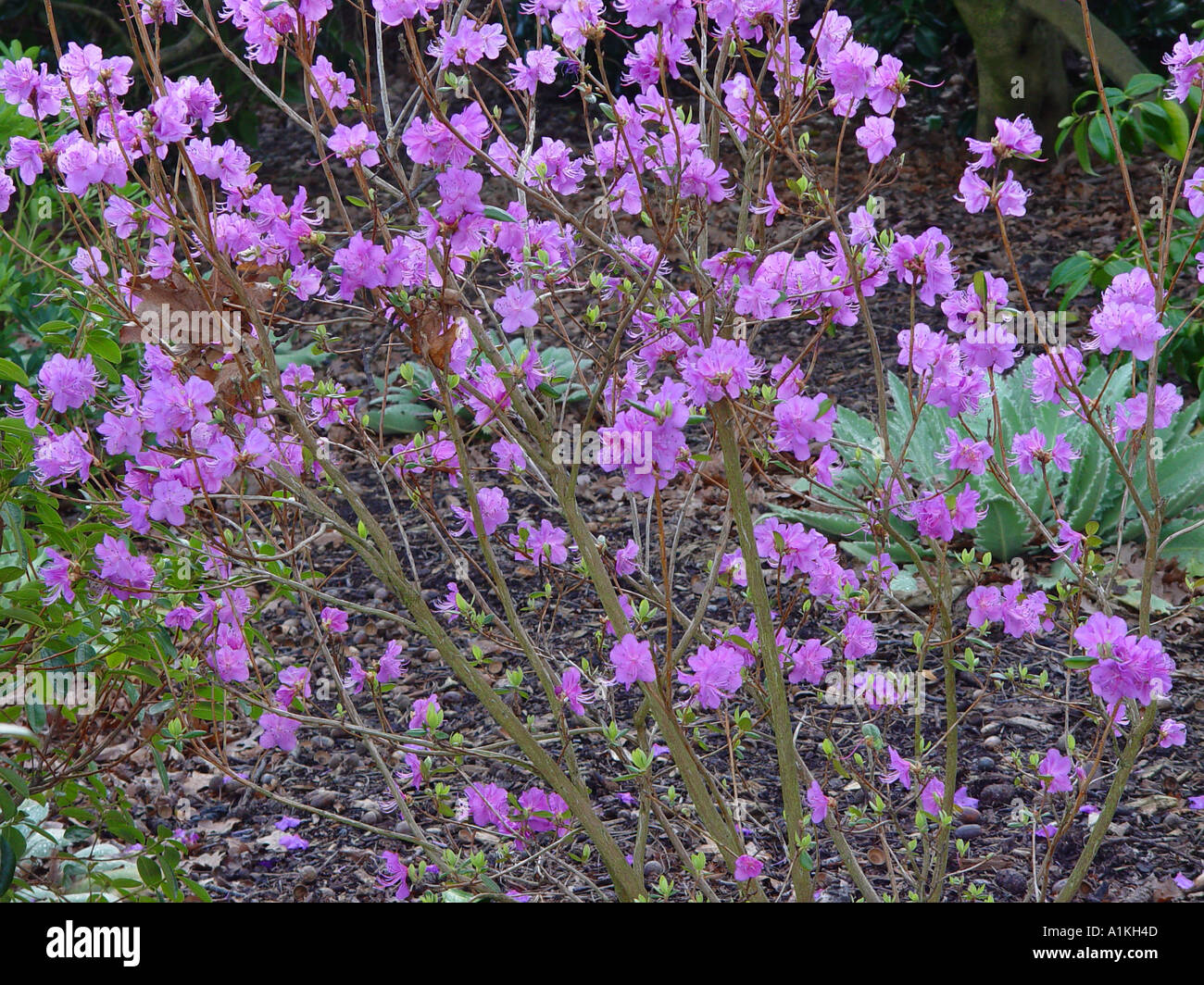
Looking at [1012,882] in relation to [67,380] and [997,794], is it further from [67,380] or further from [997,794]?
[67,380]

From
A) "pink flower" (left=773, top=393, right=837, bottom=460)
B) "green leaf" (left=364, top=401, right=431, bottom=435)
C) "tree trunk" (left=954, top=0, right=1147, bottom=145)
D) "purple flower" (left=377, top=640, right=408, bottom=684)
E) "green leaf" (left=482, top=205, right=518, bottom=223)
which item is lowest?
"purple flower" (left=377, top=640, right=408, bottom=684)

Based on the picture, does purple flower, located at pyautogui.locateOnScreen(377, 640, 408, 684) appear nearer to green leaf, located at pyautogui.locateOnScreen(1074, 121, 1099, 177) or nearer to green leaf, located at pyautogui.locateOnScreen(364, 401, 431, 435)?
green leaf, located at pyautogui.locateOnScreen(364, 401, 431, 435)

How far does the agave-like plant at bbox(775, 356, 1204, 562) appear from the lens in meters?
3.41

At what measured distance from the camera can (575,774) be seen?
191cm

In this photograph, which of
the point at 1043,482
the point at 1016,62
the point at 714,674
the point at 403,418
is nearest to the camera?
the point at 714,674

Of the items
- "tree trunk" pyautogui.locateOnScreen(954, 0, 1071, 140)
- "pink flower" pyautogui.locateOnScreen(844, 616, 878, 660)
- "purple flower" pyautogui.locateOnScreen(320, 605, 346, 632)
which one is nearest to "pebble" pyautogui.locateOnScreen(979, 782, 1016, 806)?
"pink flower" pyautogui.locateOnScreen(844, 616, 878, 660)

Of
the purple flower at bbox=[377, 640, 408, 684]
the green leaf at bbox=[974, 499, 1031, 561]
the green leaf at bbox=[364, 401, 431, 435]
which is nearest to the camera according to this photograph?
the purple flower at bbox=[377, 640, 408, 684]

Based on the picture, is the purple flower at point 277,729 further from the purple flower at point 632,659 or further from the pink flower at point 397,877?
the purple flower at point 632,659

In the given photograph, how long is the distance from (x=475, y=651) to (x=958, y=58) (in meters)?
6.75

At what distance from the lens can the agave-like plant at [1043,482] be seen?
11.2ft

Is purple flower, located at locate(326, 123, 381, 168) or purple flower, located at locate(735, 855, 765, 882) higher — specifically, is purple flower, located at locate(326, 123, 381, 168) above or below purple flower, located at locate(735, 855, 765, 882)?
above

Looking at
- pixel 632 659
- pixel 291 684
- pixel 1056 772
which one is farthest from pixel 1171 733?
pixel 291 684

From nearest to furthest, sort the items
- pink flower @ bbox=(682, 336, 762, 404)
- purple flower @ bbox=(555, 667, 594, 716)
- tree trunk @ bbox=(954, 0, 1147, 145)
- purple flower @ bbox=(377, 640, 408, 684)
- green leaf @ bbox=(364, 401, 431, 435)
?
pink flower @ bbox=(682, 336, 762, 404)
purple flower @ bbox=(555, 667, 594, 716)
purple flower @ bbox=(377, 640, 408, 684)
green leaf @ bbox=(364, 401, 431, 435)
tree trunk @ bbox=(954, 0, 1147, 145)

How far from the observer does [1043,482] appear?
11.1ft
